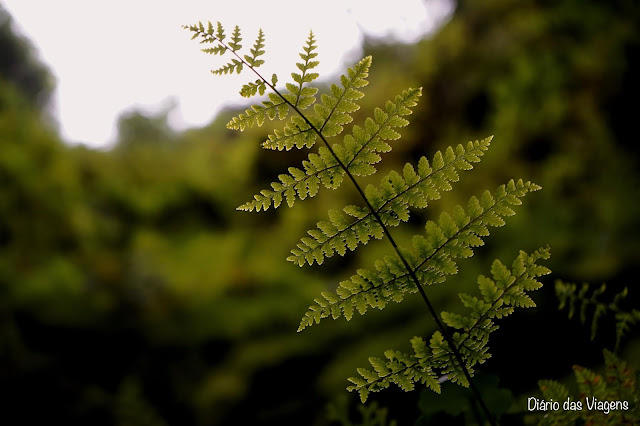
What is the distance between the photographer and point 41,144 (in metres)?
3.88

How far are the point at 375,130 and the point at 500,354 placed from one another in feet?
4.11

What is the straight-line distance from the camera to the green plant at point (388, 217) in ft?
1.89

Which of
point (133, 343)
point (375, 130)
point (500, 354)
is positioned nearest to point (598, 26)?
point (500, 354)

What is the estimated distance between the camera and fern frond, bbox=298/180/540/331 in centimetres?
59

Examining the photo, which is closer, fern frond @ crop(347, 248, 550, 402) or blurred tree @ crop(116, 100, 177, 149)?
fern frond @ crop(347, 248, 550, 402)

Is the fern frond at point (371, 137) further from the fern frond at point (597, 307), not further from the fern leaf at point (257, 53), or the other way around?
the fern frond at point (597, 307)

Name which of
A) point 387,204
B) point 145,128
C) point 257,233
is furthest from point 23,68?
point 387,204

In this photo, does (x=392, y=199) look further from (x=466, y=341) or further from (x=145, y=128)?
(x=145, y=128)

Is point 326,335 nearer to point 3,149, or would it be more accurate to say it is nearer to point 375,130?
point 375,130

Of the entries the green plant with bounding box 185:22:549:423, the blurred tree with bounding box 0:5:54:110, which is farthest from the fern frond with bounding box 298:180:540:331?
the blurred tree with bounding box 0:5:54:110

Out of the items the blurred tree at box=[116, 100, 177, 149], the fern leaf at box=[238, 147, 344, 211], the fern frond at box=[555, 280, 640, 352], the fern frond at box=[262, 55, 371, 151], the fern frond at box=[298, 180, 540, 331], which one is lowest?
the fern frond at box=[555, 280, 640, 352]

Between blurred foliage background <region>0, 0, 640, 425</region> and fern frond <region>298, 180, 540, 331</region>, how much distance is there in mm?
1655

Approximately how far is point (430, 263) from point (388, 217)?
9 cm

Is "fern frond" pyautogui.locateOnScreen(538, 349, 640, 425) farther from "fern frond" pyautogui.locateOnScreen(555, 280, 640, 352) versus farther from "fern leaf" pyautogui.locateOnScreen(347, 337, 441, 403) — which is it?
"fern leaf" pyautogui.locateOnScreen(347, 337, 441, 403)
